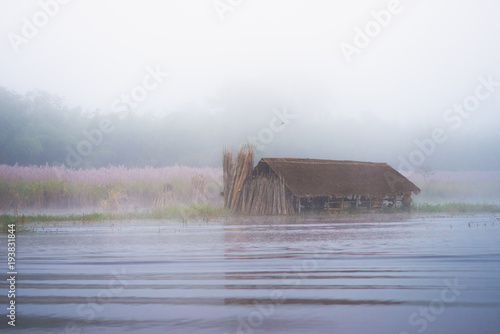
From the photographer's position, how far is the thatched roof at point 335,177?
83.8 feet

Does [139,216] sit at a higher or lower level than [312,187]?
lower

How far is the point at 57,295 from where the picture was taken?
19.1 ft

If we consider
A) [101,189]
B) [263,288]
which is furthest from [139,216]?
[263,288]

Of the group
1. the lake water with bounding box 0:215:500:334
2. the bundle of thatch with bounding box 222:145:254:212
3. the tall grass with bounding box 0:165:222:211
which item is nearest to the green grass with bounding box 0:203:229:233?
the tall grass with bounding box 0:165:222:211

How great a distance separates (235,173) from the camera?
26172 millimetres

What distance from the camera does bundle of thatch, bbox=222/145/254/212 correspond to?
25.9m

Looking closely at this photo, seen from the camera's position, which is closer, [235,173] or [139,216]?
[139,216]

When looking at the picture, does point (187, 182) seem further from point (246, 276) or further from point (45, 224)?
point (246, 276)

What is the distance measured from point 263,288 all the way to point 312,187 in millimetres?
19786

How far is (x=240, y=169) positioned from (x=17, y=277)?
63.6 feet

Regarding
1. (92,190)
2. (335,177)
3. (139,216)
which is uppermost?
(335,177)

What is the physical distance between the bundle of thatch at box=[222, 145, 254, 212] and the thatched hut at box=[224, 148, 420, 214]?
5 cm

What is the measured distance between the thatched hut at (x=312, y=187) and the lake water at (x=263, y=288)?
48.2 feet

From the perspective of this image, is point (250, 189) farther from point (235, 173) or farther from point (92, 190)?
point (92, 190)
